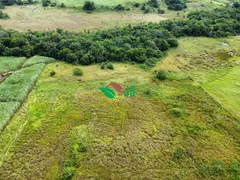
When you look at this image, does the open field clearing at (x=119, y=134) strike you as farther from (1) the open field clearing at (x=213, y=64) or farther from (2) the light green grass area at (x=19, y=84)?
(1) the open field clearing at (x=213, y=64)

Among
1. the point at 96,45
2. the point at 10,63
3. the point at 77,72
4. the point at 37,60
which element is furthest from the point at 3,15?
the point at 77,72

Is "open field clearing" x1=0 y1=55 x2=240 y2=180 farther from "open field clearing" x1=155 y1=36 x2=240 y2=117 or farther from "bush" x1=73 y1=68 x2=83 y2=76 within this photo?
"open field clearing" x1=155 y1=36 x2=240 y2=117

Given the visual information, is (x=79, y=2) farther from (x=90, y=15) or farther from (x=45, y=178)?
(x=45, y=178)

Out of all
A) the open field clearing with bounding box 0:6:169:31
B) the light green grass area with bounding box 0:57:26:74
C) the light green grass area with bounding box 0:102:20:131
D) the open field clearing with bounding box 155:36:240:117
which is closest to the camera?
the light green grass area with bounding box 0:102:20:131

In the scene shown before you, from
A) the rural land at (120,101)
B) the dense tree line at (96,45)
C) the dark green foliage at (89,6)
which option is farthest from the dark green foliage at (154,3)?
the dense tree line at (96,45)

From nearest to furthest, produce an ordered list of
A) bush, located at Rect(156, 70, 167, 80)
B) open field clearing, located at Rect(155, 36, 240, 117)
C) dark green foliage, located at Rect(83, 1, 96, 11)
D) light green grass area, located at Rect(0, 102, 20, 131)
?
1. light green grass area, located at Rect(0, 102, 20, 131)
2. open field clearing, located at Rect(155, 36, 240, 117)
3. bush, located at Rect(156, 70, 167, 80)
4. dark green foliage, located at Rect(83, 1, 96, 11)

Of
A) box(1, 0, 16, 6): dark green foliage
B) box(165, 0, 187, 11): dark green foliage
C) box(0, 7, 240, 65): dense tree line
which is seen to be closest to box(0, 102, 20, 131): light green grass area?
box(0, 7, 240, 65): dense tree line
